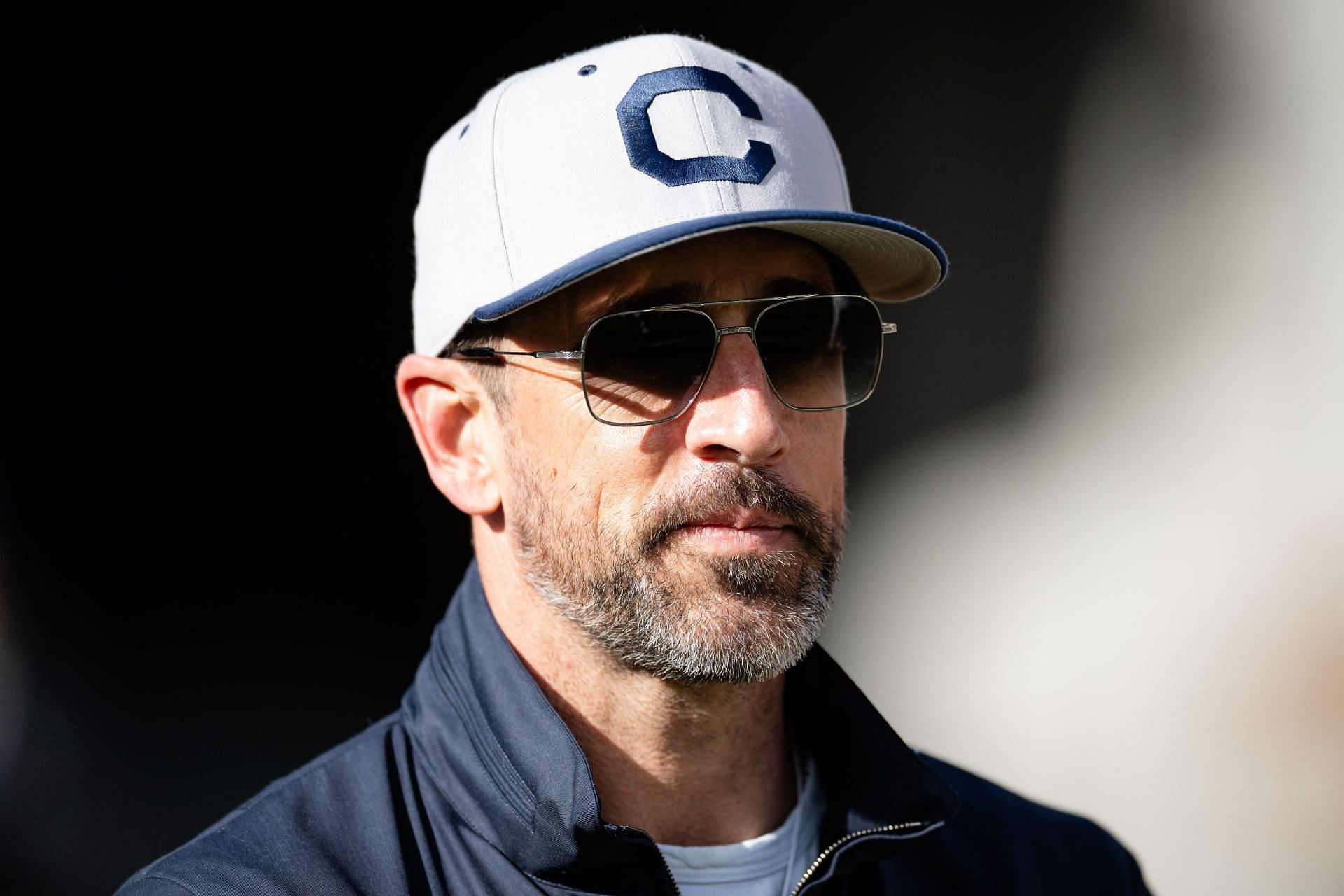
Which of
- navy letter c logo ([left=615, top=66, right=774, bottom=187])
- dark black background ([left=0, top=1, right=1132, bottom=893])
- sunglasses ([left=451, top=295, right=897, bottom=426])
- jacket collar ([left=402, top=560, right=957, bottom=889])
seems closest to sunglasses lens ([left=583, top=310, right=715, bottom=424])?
sunglasses ([left=451, top=295, right=897, bottom=426])

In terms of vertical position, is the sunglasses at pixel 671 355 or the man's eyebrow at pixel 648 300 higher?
the man's eyebrow at pixel 648 300

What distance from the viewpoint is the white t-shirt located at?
1.82 m

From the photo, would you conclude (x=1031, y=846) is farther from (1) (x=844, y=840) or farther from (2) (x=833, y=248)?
(2) (x=833, y=248)

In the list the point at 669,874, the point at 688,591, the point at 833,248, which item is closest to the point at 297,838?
the point at 669,874

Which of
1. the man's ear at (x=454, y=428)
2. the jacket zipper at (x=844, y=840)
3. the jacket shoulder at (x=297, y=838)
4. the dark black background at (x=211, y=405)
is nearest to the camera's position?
the jacket shoulder at (x=297, y=838)

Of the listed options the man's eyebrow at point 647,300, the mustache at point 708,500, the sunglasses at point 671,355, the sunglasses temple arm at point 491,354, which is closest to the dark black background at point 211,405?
the sunglasses temple arm at point 491,354

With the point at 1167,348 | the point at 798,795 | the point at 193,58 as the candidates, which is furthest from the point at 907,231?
the point at 1167,348

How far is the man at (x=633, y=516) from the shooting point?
66.0 inches

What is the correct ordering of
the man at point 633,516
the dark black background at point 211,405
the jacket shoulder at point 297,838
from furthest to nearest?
the dark black background at point 211,405 → the man at point 633,516 → the jacket shoulder at point 297,838

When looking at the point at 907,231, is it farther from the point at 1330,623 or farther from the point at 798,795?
the point at 1330,623

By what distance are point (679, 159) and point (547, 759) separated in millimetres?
899

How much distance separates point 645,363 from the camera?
175 cm

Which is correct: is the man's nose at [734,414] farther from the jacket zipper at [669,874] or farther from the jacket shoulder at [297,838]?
the jacket shoulder at [297,838]

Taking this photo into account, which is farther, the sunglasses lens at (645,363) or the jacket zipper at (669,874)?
the sunglasses lens at (645,363)
